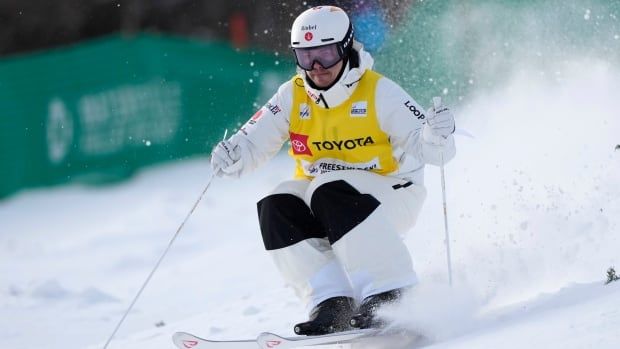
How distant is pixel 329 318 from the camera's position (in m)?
4.70

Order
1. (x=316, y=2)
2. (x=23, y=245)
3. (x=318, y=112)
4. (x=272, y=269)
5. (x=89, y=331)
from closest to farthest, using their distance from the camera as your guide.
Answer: (x=318, y=112) < (x=89, y=331) < (x=272, y=269) < (x=23, y=245) < (x=316, y=2)

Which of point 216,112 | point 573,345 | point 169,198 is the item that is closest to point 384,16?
point 216,112

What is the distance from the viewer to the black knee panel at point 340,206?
4688 millimetres

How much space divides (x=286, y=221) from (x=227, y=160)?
49cm

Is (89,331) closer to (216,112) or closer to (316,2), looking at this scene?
(216,112)

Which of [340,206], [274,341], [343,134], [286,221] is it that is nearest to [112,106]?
[343,134]

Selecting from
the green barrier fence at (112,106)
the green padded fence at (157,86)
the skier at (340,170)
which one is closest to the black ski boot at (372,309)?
the skier at (340,170)

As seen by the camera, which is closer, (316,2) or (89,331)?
(89,331)

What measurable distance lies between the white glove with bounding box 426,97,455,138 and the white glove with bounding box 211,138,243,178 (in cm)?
97

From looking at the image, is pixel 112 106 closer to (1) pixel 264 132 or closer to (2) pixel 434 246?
(2) pixel 434 246

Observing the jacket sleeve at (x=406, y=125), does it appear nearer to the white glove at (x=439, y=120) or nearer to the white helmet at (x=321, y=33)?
the white glove at (x=439, y=120)

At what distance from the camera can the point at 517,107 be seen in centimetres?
986

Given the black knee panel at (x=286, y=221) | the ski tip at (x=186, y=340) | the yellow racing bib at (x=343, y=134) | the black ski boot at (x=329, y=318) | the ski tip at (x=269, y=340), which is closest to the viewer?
the ski tip at (x=269, y=340)

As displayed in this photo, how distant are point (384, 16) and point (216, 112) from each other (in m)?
2.04
